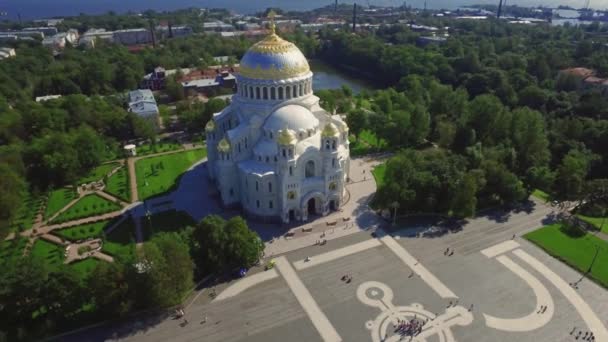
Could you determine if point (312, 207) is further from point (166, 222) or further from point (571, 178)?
point (571, 178)

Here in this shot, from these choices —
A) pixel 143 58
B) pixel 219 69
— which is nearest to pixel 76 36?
pixel 143 58

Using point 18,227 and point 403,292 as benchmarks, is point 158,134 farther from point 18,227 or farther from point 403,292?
point 403,292

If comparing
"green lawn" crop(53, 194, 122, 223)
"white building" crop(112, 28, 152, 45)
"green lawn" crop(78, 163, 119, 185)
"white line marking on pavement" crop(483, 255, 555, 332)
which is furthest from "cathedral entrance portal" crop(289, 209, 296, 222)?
"white building" crop(112, 28, 152, 45)

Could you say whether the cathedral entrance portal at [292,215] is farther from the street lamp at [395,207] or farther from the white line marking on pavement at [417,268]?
the street lamp at [395,207]

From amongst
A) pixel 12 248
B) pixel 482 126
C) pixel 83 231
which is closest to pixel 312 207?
pixel 83 231

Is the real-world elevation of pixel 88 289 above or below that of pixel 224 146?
below

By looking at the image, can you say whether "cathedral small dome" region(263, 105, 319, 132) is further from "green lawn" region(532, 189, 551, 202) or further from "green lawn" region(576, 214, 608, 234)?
"green lawn" region(576, 214, 608, 234)
